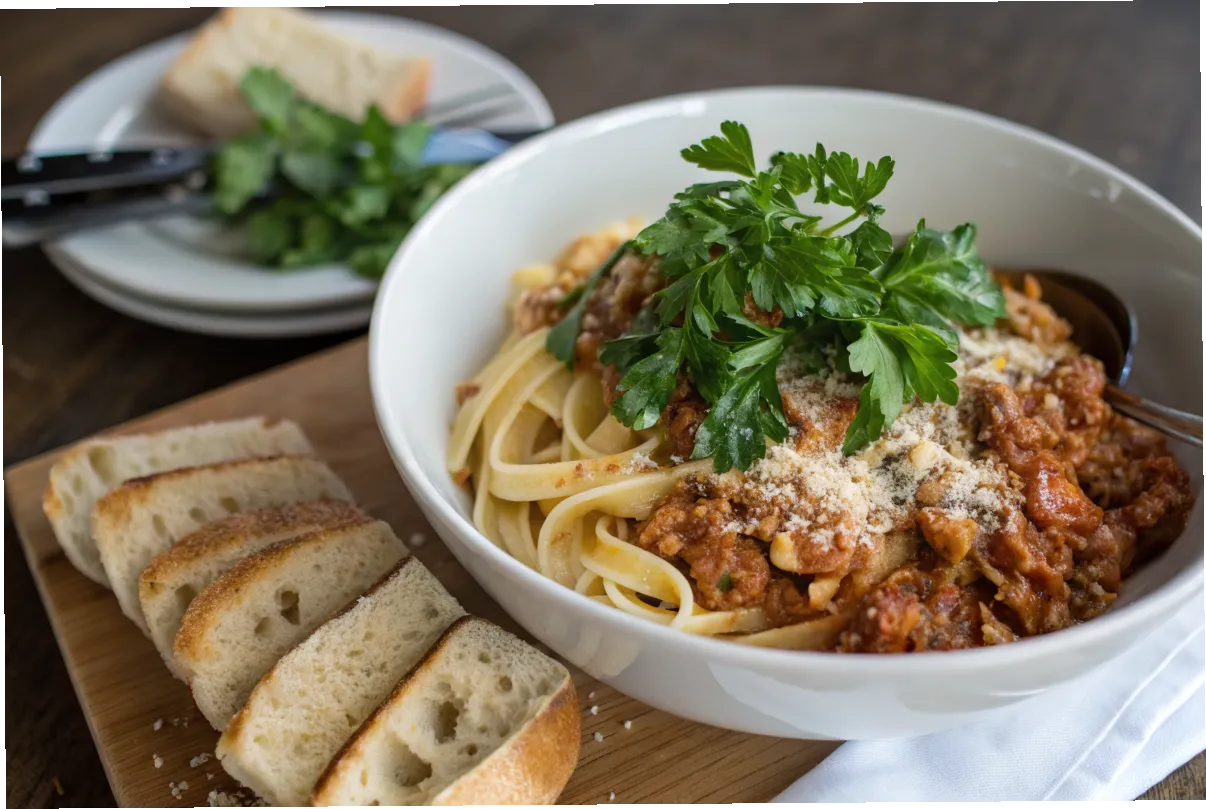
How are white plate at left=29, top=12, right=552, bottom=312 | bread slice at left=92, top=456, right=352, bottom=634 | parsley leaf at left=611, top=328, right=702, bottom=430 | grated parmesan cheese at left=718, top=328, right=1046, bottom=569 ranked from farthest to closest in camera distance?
1. white plate at left=29, top=12, right=552, bottom=312
2. bread slice at left=92, top=456, right=352, bottom=634
3. parsley leaf at left=611, top=328, right=702, bottom=430
4. grated parmesan cheese at left=718, top=328, right=1046, bottom=569

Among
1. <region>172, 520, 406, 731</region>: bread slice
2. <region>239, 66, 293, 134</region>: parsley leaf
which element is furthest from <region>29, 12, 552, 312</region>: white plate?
<region>172, 520, 406, 731</region>: bread slice

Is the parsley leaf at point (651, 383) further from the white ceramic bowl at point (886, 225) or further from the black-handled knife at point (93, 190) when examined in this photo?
the black-handled knife at point (93, 190)

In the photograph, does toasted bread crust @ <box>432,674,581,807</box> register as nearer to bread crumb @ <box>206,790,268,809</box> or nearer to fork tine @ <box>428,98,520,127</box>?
bread crumb @ <box>206,790,268,809</box>

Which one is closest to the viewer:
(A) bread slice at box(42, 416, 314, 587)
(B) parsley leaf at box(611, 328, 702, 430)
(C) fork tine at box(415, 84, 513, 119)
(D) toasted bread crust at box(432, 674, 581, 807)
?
(D) toasted bread crust at box(432, 674, 581, 807)

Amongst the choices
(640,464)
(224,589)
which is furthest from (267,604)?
(640,464)

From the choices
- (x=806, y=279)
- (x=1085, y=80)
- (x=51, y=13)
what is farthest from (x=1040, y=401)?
(x=51, y=13)

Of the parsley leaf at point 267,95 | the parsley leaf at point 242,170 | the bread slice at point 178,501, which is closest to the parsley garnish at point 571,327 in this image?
the bread slice at point 178,501
